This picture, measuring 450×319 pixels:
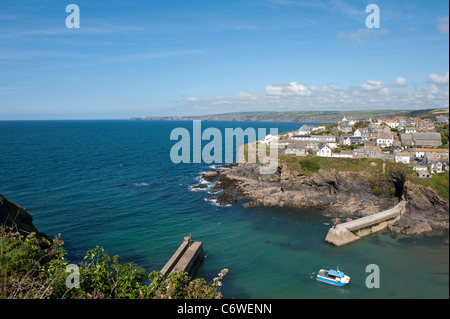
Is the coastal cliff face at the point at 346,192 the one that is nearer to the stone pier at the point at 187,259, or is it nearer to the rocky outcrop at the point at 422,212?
the rocky outcrop at the point at 422,212

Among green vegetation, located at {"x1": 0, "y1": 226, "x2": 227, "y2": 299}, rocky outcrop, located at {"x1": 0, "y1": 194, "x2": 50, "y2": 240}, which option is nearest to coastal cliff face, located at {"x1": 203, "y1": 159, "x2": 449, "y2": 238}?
rocky outcrop, located at {"x1": 0, "y1": 194, "x2": 50, "y2": 240}

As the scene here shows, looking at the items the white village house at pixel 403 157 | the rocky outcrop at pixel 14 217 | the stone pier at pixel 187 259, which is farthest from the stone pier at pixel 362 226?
the rocky outcrop at pixel 14 217

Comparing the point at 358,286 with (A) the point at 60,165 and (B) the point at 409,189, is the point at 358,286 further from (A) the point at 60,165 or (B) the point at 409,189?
(A) the point at 60,165

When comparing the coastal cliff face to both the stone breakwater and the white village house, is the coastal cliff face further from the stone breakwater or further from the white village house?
the white village house

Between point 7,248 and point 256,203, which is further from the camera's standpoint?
point 256,203

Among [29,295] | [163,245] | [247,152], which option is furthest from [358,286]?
[247,152]
